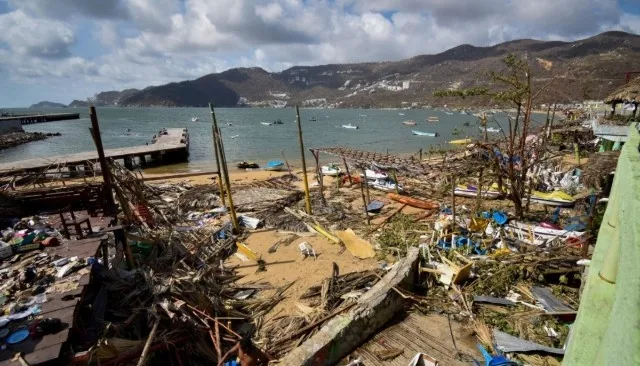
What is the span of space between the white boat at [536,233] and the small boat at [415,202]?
368 cm

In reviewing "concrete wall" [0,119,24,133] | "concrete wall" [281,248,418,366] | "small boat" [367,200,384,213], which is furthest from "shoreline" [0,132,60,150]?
"concrete wall" [281,248,418,366]

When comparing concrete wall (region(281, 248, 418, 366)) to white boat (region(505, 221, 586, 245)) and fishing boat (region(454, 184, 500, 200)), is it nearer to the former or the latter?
white boat (region(505, 221, 586, 245))

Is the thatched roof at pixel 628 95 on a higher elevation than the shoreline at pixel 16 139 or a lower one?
higher

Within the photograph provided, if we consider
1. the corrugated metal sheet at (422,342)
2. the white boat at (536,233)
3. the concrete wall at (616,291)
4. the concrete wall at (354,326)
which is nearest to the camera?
the concrete wall at (616,291)

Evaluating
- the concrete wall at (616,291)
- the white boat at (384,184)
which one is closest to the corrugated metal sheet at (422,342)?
the concrete wall at (616,291)

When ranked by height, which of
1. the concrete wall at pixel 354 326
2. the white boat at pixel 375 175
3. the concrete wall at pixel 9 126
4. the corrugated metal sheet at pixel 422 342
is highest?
the concrete wall at pixel 9 126

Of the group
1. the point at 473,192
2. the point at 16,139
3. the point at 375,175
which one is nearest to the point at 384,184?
the point at 375,175

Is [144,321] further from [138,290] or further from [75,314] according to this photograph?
[75,314]

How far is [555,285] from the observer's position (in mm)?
7973

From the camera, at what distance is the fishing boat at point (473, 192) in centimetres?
1561

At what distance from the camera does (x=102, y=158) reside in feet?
25.3

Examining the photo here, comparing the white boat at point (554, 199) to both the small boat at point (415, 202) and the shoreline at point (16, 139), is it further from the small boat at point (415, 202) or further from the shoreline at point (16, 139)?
the shoreline at point (16, 139)

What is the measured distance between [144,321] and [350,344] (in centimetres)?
375

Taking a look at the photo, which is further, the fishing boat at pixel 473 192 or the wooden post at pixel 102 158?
the fishing boat at pixel 473 192
